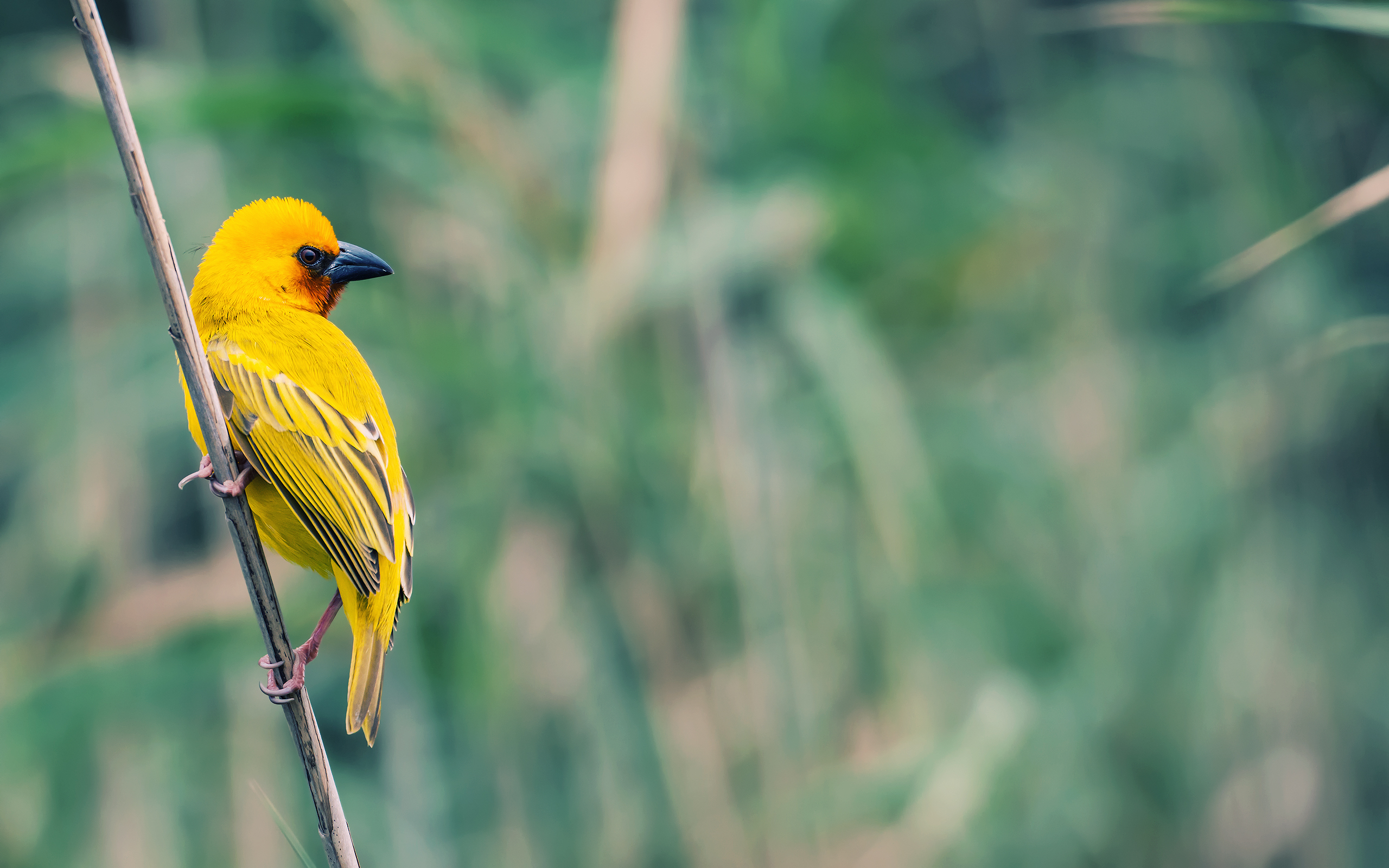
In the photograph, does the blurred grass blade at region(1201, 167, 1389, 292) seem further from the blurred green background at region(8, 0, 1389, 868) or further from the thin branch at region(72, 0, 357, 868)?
the thin branch at region(72, 0, 357, 868)

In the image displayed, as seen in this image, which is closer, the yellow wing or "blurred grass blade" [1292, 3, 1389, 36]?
the yellow wing

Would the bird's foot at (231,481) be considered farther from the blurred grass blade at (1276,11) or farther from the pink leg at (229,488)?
the blurred grass blade at (1276,11)

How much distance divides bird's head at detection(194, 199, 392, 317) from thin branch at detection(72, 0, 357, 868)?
317mm

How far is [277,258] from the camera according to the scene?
3.08ft

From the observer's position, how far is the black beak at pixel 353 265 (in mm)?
913

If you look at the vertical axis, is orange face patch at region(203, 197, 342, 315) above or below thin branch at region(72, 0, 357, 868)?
above

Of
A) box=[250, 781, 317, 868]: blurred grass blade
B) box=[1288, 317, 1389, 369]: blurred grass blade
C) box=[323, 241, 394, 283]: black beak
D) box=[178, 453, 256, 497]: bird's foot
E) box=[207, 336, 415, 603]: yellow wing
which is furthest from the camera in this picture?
box=[1288, 317, 1389, 369]: blurred grass blade

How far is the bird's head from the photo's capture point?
0.92 m

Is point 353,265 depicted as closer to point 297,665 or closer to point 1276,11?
point 297,665

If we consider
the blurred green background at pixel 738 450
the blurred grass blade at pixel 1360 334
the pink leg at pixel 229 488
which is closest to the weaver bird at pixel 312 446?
the pink leg at pixel 229 488

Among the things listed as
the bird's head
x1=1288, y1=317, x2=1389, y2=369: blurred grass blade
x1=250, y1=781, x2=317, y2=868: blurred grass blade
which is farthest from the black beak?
x1=1288, y1=317, x2=1389, y2=369: blurred grass blade

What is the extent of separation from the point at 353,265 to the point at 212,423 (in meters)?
0.35

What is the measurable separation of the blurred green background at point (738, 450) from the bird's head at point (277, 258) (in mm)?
473

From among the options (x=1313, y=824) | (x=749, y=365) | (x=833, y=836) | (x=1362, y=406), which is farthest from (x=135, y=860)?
(x=1362, y=406)
